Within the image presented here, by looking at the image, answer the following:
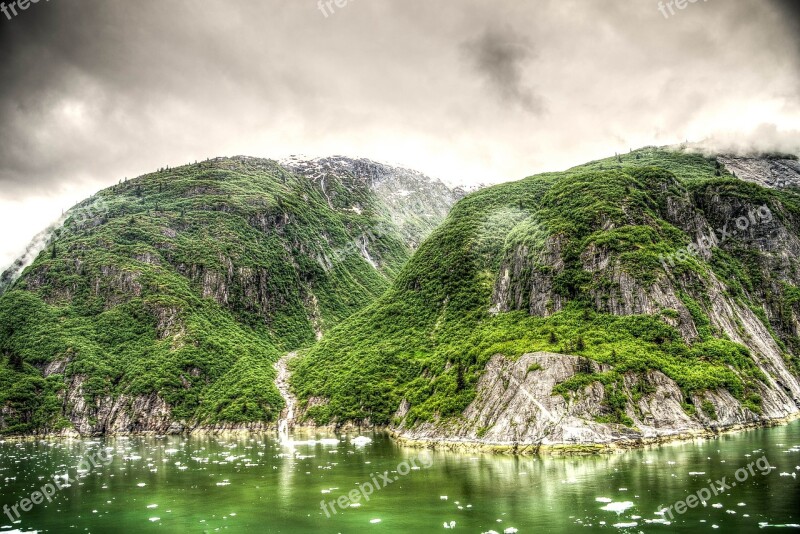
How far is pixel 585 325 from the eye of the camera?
100750 mm

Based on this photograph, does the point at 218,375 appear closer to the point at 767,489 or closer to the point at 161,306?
the point at 161,306

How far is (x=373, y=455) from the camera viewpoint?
7888 centimetres

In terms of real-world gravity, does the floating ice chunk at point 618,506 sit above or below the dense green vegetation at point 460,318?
below

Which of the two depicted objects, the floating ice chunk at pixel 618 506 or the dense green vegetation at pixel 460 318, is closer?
the floating ice chunk at pixel 618 506

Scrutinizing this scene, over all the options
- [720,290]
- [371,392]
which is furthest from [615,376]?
[371,392]

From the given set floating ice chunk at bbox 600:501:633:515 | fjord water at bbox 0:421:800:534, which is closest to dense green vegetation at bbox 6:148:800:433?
fjord water at bbox 0:421:800:534

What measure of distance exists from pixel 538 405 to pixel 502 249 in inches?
2958

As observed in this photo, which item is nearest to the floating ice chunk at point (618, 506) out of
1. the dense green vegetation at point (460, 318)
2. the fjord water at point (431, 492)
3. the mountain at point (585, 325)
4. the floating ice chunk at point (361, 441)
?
the fjord water at point (431, 492)

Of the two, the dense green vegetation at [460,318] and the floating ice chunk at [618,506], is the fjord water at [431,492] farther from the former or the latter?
the dense green vegetation at [460,318]

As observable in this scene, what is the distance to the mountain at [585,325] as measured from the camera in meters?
80.1

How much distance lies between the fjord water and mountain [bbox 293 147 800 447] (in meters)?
9.53

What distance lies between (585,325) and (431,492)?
61.2 meters

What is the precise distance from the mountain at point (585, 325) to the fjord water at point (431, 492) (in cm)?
953

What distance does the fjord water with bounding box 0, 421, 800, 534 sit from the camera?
36812 millimetres
